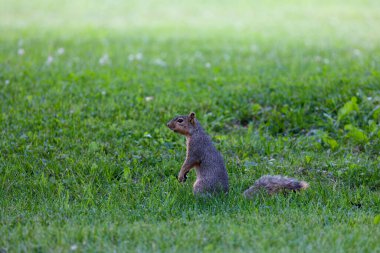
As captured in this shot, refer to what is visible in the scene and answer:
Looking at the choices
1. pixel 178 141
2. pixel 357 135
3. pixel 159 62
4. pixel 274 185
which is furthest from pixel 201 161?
pixel 159 62

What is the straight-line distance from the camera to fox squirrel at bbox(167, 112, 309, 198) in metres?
5.45

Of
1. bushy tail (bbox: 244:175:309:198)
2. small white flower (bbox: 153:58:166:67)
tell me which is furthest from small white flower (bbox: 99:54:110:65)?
bushy tail (bbox: 244:175:309:198)

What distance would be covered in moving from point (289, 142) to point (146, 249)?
341 cm

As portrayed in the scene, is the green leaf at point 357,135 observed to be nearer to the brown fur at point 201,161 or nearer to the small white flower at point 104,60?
the brown fur at point 201,161

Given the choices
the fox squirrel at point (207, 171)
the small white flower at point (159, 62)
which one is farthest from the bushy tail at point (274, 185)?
the small white flower at point (159, 62)

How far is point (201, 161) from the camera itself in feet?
18.5

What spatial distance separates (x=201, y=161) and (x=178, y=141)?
1544 mm

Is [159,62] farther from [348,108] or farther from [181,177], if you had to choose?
[181,177]

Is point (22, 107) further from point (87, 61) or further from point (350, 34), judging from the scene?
point (350, 34)

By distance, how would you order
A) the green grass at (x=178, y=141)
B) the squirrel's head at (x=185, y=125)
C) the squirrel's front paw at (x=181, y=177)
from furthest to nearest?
1. the squirrel's head at (x=185, y=125)
2. the squirrel's front paw at (x=181, y=177)
3. the green grass at (x=178, y=141)

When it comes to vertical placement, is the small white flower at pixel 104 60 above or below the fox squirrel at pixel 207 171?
above

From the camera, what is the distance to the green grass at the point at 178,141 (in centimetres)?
447

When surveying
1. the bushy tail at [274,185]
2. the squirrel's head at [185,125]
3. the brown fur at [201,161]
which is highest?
the squirrel's head at [185,125]

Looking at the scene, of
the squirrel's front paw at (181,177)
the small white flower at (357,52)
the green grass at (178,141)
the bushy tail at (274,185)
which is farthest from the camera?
the small white flower at (357,52)
